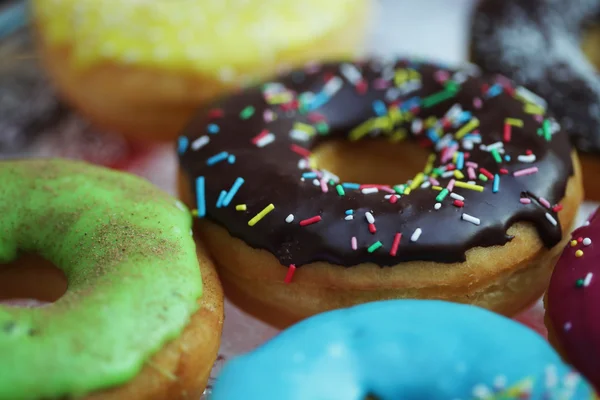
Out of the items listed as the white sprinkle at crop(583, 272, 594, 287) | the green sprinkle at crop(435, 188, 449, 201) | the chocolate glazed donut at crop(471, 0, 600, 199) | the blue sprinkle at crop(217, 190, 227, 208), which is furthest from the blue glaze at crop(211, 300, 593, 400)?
the chocolate glazed donut at crop(471, 0, 600, 199)

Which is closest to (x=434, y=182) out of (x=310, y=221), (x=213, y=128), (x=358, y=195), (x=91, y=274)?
(x=358, y=195)

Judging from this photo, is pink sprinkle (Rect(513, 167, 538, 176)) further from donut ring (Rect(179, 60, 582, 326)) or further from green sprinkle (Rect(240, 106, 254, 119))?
green sprinkle (Rect(240, 106, 254, 119))

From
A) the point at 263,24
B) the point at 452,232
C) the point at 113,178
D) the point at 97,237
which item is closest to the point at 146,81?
the point at 263,24

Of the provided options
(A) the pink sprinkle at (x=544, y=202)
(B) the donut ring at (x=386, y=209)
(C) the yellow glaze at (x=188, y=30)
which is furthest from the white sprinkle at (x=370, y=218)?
(C) the yellow glaze at (x=188, y=30)

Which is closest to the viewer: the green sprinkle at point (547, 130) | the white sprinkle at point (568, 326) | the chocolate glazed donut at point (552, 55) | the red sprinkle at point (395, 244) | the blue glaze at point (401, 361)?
the blue glaze at point (401, 361)

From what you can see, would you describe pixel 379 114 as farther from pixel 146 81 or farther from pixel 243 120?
pixel 146 81

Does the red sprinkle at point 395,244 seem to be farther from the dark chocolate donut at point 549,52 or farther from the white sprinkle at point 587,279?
the dark chocolate donut at point 549,52
